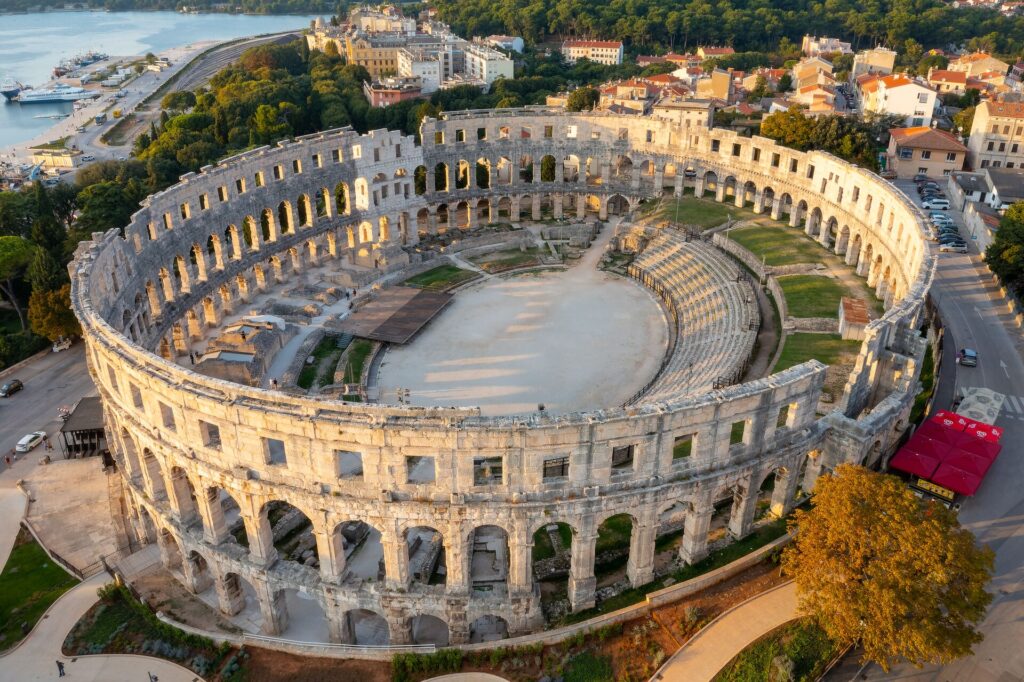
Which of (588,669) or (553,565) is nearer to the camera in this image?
(588,669)

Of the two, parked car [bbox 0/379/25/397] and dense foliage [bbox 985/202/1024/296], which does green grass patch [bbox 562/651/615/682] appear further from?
dense foliage [bbox 985/202/1024/296]

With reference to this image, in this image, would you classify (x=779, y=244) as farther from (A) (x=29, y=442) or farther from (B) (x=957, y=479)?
(A) (x=29, y=442)

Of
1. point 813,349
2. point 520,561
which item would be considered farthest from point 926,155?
point 520,561

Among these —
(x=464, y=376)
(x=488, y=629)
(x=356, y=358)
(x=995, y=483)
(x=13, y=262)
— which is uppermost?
(x=13, y=262)

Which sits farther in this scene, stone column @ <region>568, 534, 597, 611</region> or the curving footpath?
the curving footpath

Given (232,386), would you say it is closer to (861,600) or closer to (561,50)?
(861,600)

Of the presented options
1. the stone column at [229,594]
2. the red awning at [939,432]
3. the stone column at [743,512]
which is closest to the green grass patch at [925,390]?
the red awning at [939,432]

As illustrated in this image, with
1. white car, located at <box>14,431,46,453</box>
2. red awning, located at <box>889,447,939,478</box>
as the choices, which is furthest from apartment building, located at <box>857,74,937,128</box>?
white car, located at <box>14,431,46,453</box>
